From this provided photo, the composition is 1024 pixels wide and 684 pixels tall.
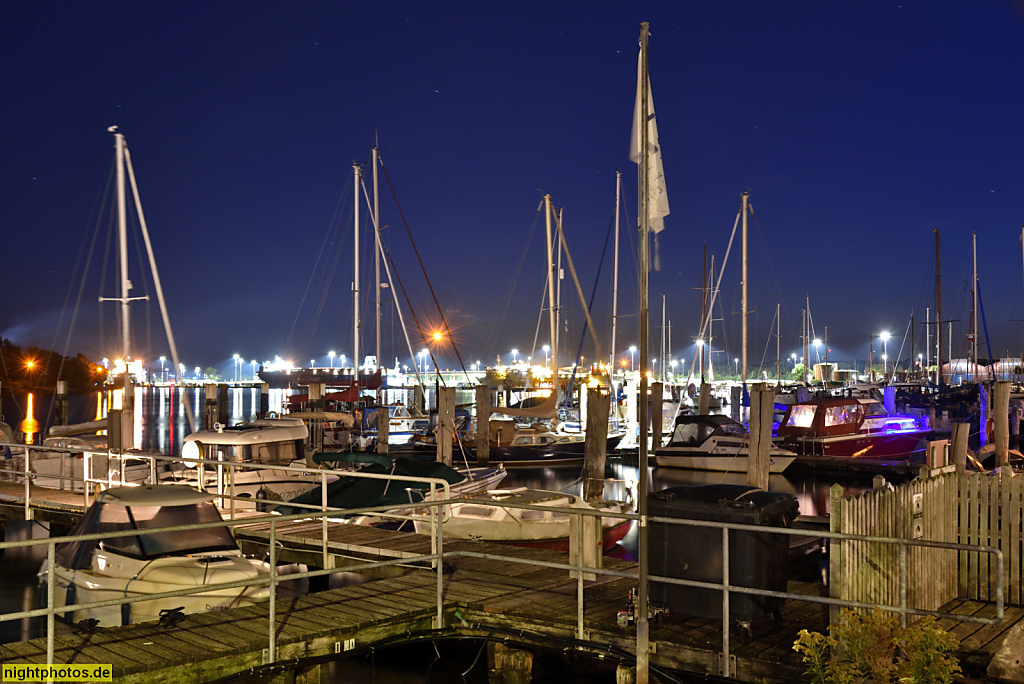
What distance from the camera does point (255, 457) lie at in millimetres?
20438

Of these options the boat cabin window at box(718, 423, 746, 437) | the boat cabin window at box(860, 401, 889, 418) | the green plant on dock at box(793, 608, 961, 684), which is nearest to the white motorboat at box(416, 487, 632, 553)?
the green plant on dock at box(793, 608, 961, 684)

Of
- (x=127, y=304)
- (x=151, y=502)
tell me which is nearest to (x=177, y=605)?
(x=151, y=502)

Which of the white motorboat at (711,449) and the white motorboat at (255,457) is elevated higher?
the white motorboat at (255,457)

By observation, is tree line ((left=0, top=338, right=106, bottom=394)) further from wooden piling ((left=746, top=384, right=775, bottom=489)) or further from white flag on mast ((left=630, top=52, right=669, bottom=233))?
white flag on mast ((left=630, top=52, right=669, bottom=233))

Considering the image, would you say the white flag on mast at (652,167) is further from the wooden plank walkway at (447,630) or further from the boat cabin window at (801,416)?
the boat cabin window at (801,416)

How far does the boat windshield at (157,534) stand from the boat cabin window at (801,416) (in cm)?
3146

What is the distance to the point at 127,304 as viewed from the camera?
85.5 ft

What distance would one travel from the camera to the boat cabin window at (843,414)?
121 ft

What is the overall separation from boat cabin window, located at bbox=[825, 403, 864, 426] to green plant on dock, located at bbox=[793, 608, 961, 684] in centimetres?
3212

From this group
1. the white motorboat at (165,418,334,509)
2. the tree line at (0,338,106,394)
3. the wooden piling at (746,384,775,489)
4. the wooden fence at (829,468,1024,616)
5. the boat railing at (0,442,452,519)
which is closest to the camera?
the wooden fence at (829,468,1024,616)

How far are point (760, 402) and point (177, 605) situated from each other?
2194 cm

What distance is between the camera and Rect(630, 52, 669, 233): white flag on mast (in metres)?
7.25

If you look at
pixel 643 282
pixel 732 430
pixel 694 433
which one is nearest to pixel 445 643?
pixel 643 282

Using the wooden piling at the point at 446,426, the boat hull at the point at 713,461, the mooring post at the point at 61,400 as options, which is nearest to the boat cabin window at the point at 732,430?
the boat hull at the point at 713,461
